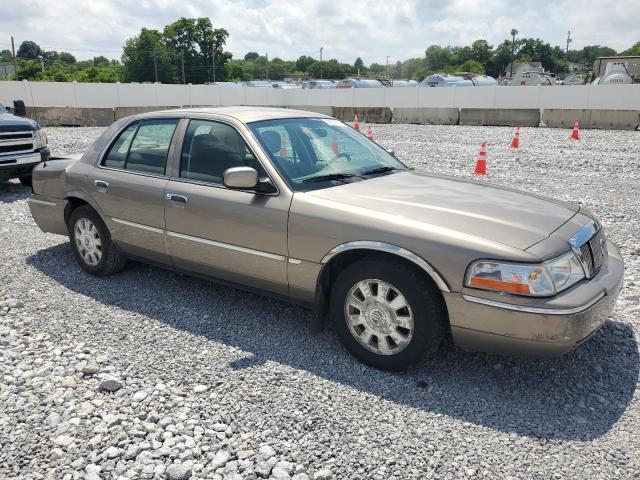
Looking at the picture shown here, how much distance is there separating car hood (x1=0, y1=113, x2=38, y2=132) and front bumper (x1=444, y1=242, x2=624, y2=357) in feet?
30.2

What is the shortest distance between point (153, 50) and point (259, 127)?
304 feet

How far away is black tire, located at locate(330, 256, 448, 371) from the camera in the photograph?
10.9 ft

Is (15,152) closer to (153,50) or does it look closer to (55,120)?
(55,120)

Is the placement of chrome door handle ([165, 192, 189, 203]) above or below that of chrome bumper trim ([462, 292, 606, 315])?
above

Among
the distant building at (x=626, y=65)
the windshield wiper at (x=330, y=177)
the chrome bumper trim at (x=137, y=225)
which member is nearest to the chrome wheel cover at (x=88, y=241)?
the chrome bumper trim at (x=137, y=225)

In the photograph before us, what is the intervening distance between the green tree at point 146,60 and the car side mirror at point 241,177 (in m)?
89.2

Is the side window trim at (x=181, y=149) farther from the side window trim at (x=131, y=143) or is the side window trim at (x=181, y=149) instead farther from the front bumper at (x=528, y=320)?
the front bumper at (x=528, y=320)

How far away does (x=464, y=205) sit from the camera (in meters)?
3.62

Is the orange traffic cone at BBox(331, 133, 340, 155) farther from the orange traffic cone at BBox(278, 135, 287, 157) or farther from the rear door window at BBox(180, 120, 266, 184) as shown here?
the rear door window at BBox(180, 120, 266, 184)

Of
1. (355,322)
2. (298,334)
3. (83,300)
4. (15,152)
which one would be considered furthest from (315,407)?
(15,152)

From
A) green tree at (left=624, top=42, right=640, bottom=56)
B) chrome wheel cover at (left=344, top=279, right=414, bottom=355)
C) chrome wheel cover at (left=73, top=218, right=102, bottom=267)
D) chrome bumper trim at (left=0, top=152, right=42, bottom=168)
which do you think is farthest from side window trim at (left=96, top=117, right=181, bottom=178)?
green tree at (left=624, top=42, right=640, bottom=56)

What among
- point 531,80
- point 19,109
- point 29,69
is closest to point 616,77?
point 531,80

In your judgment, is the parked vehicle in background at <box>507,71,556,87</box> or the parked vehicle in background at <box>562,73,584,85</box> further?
the parked vehicle in background at <box>562,73,584,85</box>

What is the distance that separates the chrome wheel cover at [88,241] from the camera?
5.25 metres
